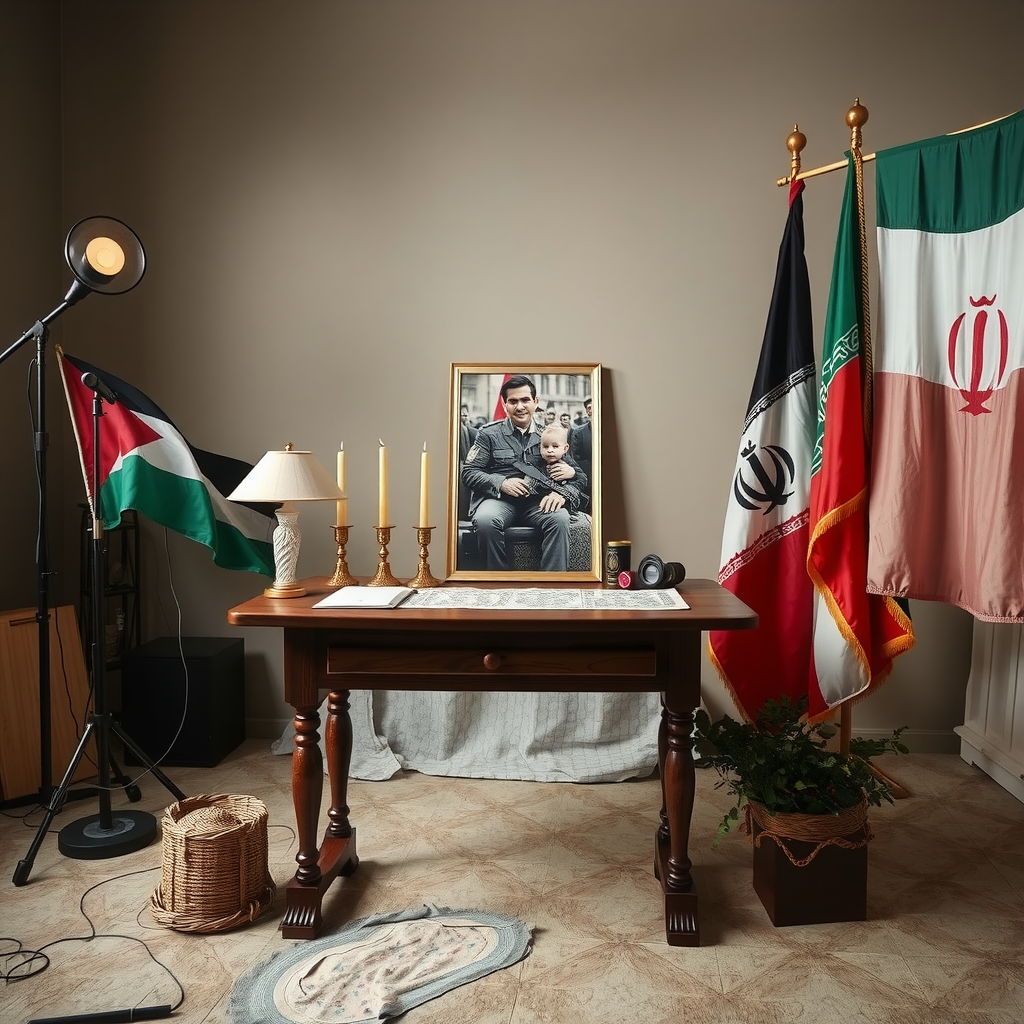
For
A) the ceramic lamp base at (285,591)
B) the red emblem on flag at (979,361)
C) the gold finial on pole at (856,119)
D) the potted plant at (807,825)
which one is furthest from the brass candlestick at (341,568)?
the gold finial on pole at (856,119)

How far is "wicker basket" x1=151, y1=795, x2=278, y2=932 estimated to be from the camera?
2.16 meters

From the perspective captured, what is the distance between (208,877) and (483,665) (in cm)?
87

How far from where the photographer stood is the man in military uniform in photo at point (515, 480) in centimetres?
341

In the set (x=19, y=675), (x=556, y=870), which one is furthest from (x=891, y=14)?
(x=19, y=675)

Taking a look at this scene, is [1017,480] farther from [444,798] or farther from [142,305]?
[142,305]

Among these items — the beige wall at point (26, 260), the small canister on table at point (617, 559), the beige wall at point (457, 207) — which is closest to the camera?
the small canister on table at point (617, 559)

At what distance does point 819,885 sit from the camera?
7.18 feet

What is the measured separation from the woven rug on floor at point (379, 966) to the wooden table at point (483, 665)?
0.13m

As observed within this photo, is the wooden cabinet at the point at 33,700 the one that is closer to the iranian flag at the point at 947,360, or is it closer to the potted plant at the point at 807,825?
the potted plant at the point at 807,825

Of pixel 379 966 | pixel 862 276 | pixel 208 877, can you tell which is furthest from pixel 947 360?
pixel 208 877

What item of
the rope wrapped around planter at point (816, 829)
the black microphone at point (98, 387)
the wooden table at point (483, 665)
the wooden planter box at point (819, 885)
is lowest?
the wooden planter box at point (819, 885)

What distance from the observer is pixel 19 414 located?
336 cm

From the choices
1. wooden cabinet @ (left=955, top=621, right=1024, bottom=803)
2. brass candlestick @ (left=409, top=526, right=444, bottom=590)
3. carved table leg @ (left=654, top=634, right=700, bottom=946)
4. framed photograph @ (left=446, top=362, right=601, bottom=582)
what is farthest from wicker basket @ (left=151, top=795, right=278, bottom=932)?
wooden cabinet @ (left=955, top=621, right=1024, bottom=803)

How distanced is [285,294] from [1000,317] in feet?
8.43
